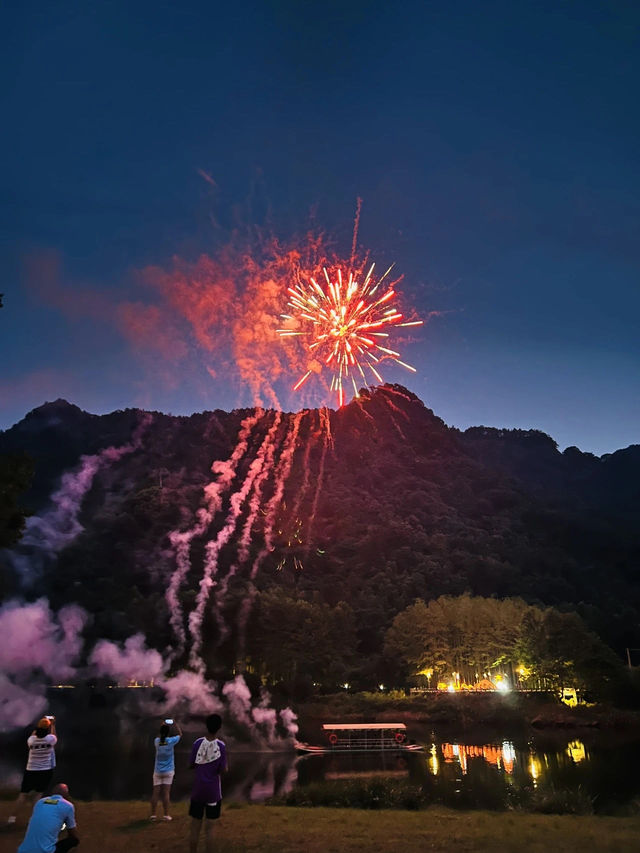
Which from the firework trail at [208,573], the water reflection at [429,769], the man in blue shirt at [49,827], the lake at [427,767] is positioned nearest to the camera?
the man in blue shirt at [49,827]

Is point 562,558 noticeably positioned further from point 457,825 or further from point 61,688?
point 457,825

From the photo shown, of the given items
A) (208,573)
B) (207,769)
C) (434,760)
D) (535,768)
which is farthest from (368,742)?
(208,573)

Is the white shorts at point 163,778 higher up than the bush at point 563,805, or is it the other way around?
the white shorts at point 163,778

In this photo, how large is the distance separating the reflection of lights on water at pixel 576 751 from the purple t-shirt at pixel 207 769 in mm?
38524

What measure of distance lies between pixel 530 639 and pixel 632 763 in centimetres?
4649

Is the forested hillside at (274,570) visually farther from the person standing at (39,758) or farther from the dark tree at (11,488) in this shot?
the person standing at (39,758)

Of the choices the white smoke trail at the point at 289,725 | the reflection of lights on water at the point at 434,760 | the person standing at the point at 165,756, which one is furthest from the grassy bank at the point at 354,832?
the white smoke trail at the point at 289,725

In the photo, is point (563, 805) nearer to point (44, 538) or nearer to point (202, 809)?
point (202, 809)

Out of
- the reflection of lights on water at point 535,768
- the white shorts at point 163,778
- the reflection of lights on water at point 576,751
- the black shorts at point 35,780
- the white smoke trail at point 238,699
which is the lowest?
the reflection of lights on water at point 576,751

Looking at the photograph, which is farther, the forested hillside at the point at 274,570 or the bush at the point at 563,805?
the forested hillside at the point at 274,570

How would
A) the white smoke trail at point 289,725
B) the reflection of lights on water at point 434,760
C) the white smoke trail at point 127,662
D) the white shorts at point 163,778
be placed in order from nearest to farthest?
the white shorts at point 163,778 → the reflection of lights on water at point 434,760 → the white smoke trail at point 289,725 → the white smoke trail at point 127,662

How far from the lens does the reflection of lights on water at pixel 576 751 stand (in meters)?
45.1

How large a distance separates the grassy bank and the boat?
32.7 metres

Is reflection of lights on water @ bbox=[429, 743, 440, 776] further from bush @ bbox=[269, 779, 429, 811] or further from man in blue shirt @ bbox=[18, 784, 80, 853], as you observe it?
man in blue shirt @ bbox=[18, 784, 80, 853]
